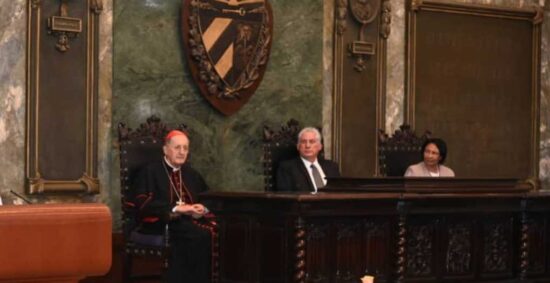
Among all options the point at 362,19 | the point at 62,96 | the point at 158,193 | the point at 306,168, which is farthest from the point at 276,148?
the point at 362,19

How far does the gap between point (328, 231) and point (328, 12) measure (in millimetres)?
2978

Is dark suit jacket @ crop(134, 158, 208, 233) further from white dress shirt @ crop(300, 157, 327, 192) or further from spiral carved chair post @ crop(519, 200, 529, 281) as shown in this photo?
spiral carved chair post @ crop(519, 200, 529, 281)

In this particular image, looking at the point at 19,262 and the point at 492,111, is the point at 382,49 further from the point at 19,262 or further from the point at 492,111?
the point at 19,262

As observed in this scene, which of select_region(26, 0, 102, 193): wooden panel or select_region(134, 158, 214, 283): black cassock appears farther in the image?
select_region(26, 0, 102, 193): wooden panel

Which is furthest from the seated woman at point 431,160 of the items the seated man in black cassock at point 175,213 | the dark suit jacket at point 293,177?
the seated man in black cassock at point 175,213

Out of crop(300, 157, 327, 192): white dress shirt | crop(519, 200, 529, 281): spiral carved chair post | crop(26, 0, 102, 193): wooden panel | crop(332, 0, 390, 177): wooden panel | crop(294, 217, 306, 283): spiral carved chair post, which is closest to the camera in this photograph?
crop(294, 217, 306, 283): spiral carved chair post

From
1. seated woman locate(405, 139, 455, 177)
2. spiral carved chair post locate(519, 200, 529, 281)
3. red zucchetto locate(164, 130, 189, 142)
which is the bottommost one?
spiral carved chair post locate(519, 200, 529, 281)

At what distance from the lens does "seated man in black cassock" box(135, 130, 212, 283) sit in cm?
642

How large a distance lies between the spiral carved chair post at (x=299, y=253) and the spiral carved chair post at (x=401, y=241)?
72cm

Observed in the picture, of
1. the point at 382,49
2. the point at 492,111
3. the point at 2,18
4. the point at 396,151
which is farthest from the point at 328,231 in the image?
the point at 492,111

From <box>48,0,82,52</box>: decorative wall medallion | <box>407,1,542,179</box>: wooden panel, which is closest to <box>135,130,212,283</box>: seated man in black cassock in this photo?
<box>48,0,82,52</box>: decorative wall medallion

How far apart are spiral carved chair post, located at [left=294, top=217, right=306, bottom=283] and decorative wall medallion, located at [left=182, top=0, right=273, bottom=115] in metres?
2.22

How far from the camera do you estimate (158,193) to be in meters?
6.70

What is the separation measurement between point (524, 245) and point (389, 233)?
3.57 ft
